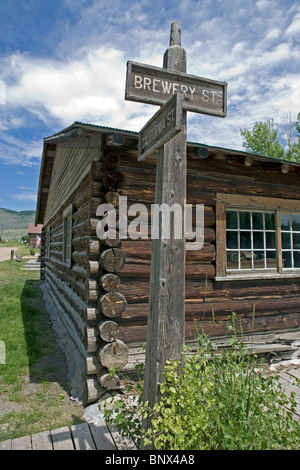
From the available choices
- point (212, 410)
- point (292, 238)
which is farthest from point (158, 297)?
point (292, 238)

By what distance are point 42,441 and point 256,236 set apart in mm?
4284

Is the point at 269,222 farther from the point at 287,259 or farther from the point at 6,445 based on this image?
the point at 6,445

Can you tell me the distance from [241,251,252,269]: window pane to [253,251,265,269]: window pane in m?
0.12

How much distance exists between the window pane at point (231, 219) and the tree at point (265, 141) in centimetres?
2767

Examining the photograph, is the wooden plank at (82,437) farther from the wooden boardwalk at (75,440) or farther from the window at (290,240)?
the window at (290,240)

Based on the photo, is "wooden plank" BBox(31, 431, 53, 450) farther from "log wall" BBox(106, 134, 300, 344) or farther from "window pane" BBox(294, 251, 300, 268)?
"window pane" BBox(294, 251, 300, 268)

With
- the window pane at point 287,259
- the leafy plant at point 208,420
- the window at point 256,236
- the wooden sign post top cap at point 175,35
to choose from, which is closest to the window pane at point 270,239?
the window at point 256,236

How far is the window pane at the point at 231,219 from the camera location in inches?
204

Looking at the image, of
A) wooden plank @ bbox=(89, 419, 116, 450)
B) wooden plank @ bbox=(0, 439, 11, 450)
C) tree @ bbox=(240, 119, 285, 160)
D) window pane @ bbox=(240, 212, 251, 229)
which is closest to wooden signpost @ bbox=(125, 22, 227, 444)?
wooden plank @ bbox=(89, 419, 116, 450)

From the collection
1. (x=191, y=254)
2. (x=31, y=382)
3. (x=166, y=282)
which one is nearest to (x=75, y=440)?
(x=31, y=382)

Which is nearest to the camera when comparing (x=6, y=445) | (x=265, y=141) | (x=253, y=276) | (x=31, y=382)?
(x=6, y=445)

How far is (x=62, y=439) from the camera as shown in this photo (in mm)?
3088

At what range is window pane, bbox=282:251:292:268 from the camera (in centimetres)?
566
